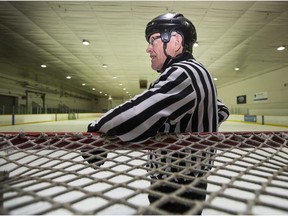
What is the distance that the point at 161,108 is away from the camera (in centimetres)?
79

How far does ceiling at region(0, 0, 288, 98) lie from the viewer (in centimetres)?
486

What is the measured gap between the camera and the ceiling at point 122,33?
4.86 metres

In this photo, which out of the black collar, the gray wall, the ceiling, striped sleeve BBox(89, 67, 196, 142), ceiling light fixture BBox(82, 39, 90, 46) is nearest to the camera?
striped sleeve BBox(89, 67, 196, 142)

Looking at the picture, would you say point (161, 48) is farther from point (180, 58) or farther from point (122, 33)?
point (122, 33)

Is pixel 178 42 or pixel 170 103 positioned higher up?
pixel 178 42

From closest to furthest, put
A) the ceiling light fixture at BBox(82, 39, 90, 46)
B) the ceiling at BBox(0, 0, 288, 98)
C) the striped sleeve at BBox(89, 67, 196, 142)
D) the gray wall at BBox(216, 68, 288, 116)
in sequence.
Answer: the striped sleeve at BBox(89, 67, 196, 142)
the ceiling at BBox(0, 0, 288, 98)
the ceiling light fixture at BBox(82, 39, 90, 46)
the gray wall at BBox(216, 68, 288, 116)

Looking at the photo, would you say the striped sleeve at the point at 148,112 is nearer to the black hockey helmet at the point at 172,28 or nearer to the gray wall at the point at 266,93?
the black hockey helmet at the point at 172,28

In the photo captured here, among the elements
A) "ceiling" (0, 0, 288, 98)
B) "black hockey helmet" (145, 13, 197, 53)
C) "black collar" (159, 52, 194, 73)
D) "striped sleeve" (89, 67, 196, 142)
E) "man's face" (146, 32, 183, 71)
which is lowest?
"striped sleeve" (89, 67, 196, 142)

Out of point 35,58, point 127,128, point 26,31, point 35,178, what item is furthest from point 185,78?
point 35,58

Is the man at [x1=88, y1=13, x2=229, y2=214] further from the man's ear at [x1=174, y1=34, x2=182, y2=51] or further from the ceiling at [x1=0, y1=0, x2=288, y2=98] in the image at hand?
the ceiling at [x1=0, y1=0, x2=288, y2=98]

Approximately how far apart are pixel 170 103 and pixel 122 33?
6.07 m

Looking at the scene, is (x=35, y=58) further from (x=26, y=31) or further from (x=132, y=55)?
(x=132, y=55)

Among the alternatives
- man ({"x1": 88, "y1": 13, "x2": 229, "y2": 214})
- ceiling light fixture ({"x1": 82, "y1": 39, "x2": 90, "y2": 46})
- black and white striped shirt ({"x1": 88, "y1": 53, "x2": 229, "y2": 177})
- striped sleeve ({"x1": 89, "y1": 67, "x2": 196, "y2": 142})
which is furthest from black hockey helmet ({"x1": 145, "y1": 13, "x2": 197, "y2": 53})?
ceiling light fixture ({"x1": 82, "y1": 39, "x2": 90, "y2": 46})

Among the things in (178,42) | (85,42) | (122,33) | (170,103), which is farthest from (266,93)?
(170,103)
